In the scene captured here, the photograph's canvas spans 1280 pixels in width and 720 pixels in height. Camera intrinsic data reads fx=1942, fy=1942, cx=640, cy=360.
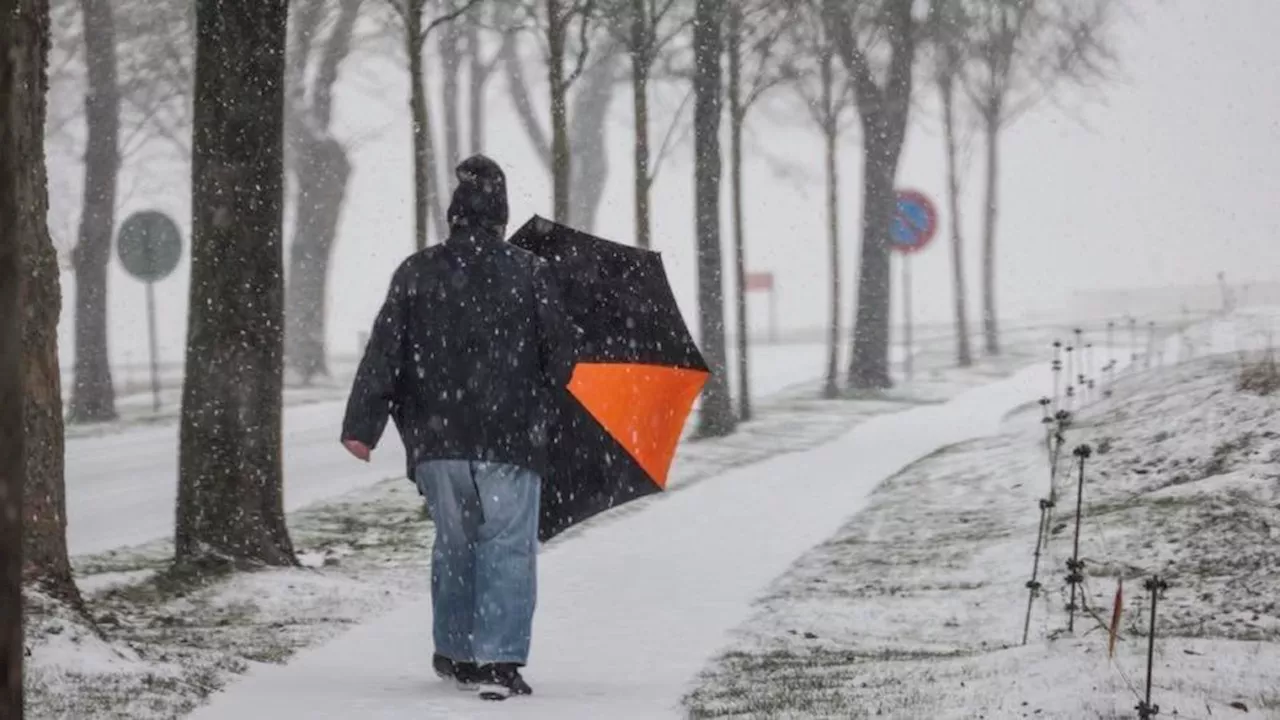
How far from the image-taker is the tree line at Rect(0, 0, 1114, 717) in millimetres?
8953

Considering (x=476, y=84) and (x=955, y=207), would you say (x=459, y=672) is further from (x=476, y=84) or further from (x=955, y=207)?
(x=476, y=84)

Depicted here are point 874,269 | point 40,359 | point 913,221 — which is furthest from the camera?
point 874,269

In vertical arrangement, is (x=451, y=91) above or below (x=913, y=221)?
above

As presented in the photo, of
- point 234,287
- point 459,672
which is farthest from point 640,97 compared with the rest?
point 459,672

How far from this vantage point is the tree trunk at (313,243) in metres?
36.6

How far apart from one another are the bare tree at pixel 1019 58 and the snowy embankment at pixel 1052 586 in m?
16.3

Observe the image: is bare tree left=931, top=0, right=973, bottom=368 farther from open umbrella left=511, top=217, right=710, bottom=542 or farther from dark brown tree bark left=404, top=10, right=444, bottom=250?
open umbrella left=511, top=217, right=710, bottom=542

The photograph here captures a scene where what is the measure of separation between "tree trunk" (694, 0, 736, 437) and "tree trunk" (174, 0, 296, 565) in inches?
470

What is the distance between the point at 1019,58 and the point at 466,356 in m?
30.2

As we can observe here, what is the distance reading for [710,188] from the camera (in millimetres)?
23281

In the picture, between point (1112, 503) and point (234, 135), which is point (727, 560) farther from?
point (234, 135)

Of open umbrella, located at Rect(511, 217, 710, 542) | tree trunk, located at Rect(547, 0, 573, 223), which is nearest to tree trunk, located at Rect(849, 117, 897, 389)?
tree trunk, located at Rect(547, 0, 573, 223)

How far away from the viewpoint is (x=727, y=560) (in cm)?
1242

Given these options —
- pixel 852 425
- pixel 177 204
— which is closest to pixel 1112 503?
pixel 852 425
